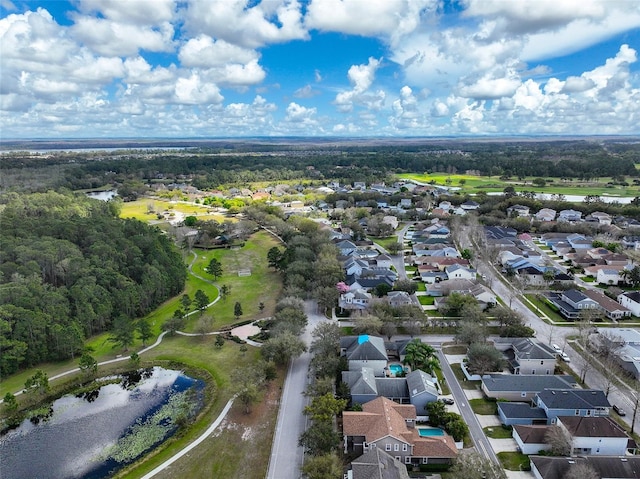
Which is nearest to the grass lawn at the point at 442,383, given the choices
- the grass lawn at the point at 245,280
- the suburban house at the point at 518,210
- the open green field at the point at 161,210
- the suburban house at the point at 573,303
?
the suburban house at the point at 573,303

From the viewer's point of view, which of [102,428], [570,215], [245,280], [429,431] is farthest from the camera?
[570,215]

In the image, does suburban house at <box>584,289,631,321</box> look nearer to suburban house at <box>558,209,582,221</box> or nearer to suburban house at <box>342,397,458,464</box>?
suburban house at <box>342,397,458,464</box>

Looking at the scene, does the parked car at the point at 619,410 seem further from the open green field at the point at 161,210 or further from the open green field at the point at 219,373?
the open green field at the point at 161,210

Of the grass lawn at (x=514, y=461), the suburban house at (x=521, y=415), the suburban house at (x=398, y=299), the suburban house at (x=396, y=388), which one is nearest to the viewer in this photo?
the grass lawn at (x=514, y=461)

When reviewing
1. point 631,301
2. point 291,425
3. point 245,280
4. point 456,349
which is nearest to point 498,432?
point 456,349

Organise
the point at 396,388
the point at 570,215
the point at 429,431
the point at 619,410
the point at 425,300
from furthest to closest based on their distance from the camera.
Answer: the point at 570,215
the point at 425,300
the point at 396,388
the point at 619,410
the point at 429,431

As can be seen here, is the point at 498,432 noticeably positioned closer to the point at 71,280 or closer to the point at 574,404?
the point at 574,404
